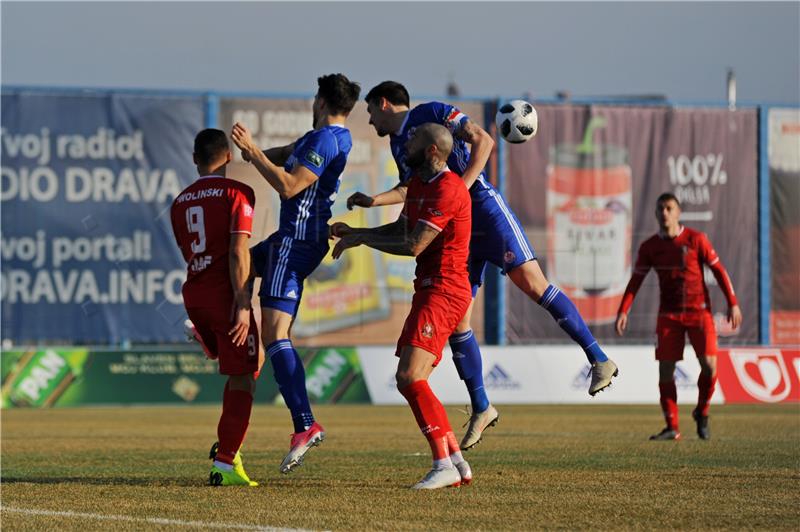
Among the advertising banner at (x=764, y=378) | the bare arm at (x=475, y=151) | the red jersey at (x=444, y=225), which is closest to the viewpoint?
the red jersey at (x=444, y=225)

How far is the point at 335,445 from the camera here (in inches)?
510

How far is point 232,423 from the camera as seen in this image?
862 cm

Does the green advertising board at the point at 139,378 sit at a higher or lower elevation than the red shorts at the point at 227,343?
lower

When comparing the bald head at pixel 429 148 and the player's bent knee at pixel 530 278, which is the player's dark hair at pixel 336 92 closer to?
the bald head at pixel 429 148

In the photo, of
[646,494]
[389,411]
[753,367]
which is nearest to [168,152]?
[389,411]

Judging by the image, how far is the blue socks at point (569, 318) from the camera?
9.87 metres

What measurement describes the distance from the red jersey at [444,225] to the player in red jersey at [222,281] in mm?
1068

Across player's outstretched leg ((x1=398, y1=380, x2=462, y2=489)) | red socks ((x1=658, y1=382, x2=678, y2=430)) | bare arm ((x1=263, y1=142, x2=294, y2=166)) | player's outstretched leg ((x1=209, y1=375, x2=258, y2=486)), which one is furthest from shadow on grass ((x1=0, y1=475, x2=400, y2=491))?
red socks ((x1=658, y1=382, x2=678, y2=430))

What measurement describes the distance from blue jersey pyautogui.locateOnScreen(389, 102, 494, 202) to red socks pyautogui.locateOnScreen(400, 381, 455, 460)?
A: 1574 millimetres

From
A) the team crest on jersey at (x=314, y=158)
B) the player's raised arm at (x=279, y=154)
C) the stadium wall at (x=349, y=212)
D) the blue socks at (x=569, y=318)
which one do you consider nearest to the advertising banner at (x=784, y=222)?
the stadium wall at (x=349, y=212)

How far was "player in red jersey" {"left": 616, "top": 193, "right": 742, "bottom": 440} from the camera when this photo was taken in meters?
14.0

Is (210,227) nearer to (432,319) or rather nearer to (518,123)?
(432,319)

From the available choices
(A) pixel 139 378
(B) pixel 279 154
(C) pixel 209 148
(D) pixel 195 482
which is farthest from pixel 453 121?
(A) pixel 139 378

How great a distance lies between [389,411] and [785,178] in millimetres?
15222
